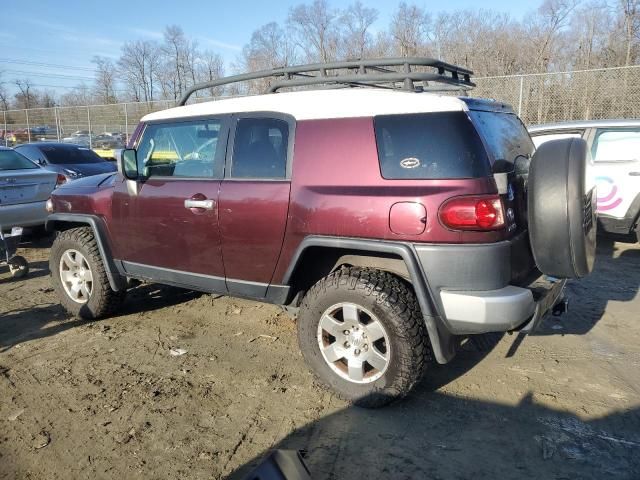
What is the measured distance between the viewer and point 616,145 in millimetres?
6660

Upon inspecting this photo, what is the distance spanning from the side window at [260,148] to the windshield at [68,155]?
8.18 meters

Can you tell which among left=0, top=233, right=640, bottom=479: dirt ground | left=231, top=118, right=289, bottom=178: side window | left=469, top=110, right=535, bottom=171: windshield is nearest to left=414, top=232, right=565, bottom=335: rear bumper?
left=469, top=110, right=535, bottom=171: windshield

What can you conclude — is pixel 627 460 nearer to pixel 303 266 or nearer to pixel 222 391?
pixel 303 266

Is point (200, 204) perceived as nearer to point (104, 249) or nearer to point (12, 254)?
point (104, 249)

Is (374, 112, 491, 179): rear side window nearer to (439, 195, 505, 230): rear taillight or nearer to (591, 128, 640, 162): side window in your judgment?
(439, 195, 505, 230): rear taillight

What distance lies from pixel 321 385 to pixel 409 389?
620 mm

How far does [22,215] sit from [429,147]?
21.6 feet

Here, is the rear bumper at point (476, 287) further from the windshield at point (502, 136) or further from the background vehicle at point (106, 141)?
the background vehicle at point (106, 141)

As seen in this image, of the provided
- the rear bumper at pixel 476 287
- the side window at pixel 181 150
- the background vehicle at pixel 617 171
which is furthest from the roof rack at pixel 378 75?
the background vehicle at pixel 617 171

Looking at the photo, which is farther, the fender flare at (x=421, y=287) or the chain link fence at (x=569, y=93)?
the chain link fence at (x=569, y=93)

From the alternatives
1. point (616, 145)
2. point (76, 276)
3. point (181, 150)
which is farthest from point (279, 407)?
point (616, 145)

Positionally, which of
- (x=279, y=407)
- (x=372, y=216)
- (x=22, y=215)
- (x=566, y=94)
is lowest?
(x=279, y=407)

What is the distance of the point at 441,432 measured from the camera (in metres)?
2.88

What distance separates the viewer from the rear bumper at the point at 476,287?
107 inches
